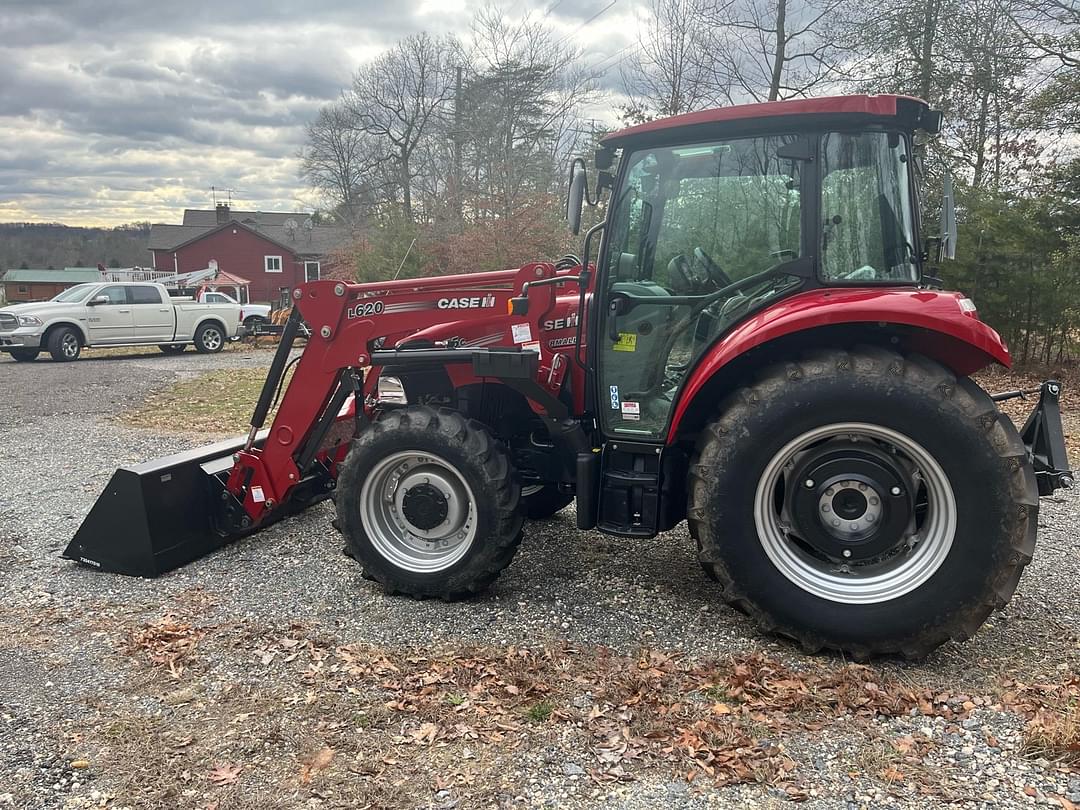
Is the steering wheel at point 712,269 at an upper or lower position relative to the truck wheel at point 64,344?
upper

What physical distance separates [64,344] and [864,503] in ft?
61.5

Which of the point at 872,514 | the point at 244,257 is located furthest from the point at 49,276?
the point at 872,514

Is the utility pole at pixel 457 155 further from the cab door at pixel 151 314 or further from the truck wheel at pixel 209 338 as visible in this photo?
the cab door at pixel 151 314

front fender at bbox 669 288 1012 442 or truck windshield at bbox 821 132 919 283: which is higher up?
truck windshield at bbox 821 132 919 283

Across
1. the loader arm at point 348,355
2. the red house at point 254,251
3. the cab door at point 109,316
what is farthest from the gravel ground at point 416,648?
the red house at point 254,251

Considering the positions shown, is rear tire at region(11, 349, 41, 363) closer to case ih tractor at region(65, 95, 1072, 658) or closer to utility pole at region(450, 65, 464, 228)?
utility pole at region(450, 65, 464, 228)

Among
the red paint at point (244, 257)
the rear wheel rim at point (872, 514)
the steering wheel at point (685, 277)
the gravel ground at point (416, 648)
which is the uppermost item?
the red paint at point (244, 257)

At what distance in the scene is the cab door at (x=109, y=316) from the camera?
1786 cm

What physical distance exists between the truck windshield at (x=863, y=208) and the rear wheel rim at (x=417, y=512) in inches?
86.6

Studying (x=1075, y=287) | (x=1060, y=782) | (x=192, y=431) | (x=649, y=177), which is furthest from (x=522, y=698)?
(x=1075, y=287)

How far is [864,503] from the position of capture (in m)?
3.47

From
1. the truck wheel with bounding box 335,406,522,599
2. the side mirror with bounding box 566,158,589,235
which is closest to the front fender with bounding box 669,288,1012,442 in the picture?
the side mirror with bounding box 566,158,589,235

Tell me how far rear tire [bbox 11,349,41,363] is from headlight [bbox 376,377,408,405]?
1636 cm

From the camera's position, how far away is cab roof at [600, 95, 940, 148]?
3.39m
